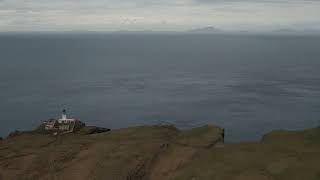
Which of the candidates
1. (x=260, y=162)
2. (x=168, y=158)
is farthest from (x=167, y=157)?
(x=260, y=162)

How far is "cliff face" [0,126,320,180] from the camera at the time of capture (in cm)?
4647

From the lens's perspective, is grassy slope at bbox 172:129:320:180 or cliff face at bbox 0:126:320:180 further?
cliff face at bbox 0:126:320:180

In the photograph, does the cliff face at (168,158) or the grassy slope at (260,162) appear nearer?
the grassy slope at (260,162)

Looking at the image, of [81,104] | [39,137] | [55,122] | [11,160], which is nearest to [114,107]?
[81,104]

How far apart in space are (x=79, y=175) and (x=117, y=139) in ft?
44.1

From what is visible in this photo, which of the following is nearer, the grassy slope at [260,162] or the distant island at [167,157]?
the grassy slope at [260,162]

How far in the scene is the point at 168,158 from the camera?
172 ft

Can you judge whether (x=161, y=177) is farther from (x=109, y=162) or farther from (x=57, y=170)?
(x=57, y=170)

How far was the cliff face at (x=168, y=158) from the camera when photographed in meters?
46.5

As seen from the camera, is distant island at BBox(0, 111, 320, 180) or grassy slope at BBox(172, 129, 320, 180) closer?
grassy slope at BBox(172, 129, 320, 180)

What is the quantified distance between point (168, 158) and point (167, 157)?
37cm

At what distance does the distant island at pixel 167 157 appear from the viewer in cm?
4649

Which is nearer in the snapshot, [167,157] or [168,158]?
[168,158]

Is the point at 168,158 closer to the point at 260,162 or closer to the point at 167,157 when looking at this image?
the point at 167,157
